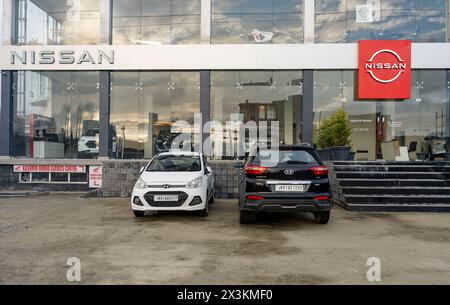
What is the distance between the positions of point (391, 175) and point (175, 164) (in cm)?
662

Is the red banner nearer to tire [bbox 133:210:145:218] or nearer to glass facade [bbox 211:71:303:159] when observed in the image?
glass facade [bbox 211:71:303:159]

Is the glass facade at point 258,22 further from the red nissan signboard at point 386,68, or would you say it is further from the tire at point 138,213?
the tire at point 138,213

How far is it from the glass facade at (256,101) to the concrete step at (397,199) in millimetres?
5365

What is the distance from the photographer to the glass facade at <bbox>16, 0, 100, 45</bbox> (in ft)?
50.3

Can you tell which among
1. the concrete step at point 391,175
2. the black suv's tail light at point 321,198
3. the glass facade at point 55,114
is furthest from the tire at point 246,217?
the glass facade at point 55,114

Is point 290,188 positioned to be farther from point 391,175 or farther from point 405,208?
point 391,175

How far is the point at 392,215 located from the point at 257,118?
7279 millimetres

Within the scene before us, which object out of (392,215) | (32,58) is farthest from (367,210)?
(32,58)

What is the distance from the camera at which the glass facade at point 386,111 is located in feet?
48.4

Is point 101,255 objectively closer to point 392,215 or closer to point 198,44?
point 392,215

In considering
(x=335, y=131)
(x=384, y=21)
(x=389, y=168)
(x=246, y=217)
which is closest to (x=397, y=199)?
(x=389, y=168)

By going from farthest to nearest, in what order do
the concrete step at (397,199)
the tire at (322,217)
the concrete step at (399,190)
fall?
the concrete step at (399,190) < the concrete step at (397,199) < the tire at (322,217)

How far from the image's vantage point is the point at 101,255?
5.29 m

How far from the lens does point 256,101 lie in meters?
15.1
